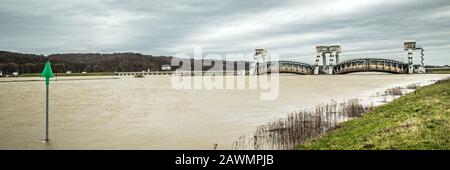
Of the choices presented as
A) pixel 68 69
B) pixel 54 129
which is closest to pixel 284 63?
pixel 68 69

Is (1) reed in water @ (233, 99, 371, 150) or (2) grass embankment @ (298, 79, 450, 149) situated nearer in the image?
(2) grass embankment @ (298, 79, 450, 149)

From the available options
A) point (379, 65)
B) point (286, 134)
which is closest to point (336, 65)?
point (379, 65)

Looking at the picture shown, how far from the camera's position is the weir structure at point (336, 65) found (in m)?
98.0

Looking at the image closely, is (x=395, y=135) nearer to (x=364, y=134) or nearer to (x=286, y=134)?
(x=364, y=134)

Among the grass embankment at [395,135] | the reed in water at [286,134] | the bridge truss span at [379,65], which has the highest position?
the bridge truss span at [379,65]

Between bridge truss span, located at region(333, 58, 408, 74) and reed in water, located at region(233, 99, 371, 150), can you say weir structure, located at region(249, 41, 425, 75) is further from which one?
reed in water, located at region(233, 99, 371, 150)

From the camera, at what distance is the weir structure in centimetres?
9800

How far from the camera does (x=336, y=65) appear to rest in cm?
10812

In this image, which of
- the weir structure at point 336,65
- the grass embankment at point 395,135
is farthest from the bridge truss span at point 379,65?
the grass embankment at point 395,135

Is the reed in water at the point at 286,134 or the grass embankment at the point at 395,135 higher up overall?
the grass embankment at the point at 395,135

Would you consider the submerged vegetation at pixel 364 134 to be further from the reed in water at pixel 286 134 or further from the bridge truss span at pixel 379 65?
the bridge truss span at pixel 379 65

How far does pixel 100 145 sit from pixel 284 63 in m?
103

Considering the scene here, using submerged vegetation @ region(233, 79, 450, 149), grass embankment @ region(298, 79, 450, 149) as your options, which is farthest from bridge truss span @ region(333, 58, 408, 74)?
grass embankment @ region(298, 79, 450, 149)
